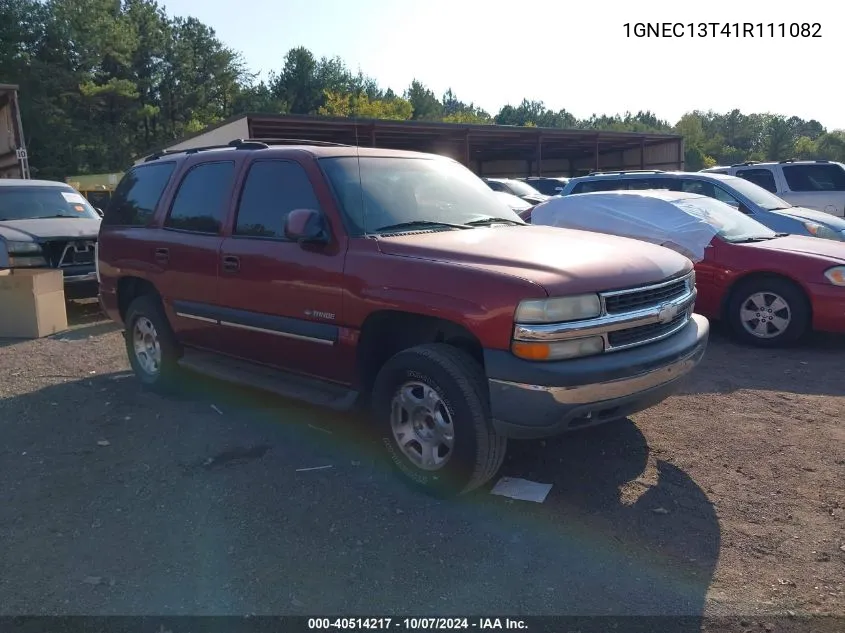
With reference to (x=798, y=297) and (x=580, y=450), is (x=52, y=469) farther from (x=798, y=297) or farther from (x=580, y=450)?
(x=798, y=297)

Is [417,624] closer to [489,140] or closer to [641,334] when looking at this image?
[641,334]

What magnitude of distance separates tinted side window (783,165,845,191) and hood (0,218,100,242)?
38.5 feet

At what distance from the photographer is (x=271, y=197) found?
459 cm

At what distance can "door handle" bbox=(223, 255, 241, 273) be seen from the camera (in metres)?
4.64

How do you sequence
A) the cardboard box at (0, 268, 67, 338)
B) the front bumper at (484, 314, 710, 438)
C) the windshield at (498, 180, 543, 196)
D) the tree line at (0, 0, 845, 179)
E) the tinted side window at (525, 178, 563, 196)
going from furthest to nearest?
the tree line at (0, 0, 845, 179) → the tinted side window at (525, 178, 563, 196) → the windshield at (498, 180, 543, 196) → the cardboard box at (0, 268, 67, 338) → the front bumper at (484, 314, 710, 438)

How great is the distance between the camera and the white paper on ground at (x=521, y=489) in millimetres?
3732

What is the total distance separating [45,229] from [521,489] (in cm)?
804

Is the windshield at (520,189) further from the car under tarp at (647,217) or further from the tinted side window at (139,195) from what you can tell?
the tinted side window at (139,195)

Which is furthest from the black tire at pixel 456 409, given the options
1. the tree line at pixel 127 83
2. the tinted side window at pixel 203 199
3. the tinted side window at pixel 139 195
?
the tree line at pixel 127 83

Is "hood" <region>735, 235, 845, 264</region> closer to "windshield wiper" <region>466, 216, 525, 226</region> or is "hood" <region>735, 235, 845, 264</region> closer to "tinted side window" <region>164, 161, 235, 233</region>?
→ "windshield wiper" <region>466, 216, 525, 226</region>

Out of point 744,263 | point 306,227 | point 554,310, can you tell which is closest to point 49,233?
point 306,227

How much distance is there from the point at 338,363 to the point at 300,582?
4.70 feet

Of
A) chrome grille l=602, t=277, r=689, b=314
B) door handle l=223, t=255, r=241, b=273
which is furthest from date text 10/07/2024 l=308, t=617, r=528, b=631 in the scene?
door handle l=223, t=255, r=241, b=273

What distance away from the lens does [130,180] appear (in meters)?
6.12
